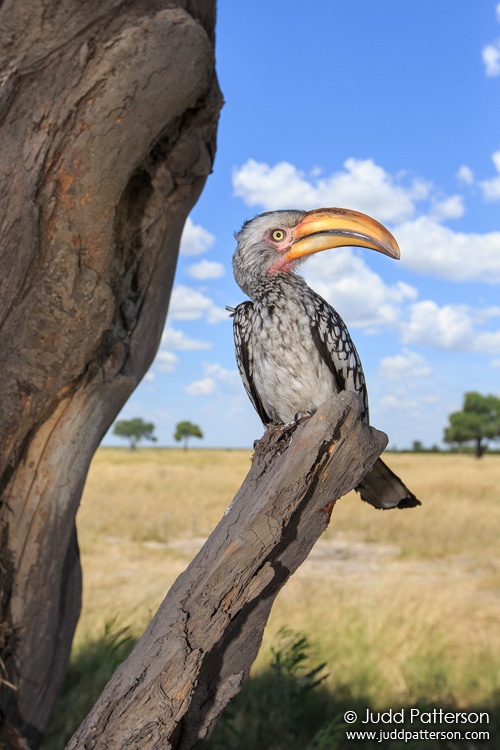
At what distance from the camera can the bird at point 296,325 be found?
3.11 meters

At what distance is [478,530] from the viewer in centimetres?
1664

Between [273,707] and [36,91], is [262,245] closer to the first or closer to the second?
[36,91]

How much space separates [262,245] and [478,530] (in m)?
14.8

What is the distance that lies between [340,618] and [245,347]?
558cm

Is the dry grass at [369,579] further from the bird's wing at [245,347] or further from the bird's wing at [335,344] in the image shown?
the bird's wing at [335,344]

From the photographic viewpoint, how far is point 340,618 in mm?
8094

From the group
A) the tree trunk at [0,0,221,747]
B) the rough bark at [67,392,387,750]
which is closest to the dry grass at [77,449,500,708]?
the tree trunk at [0,0,221,747]

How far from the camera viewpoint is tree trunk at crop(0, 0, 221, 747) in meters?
3.60

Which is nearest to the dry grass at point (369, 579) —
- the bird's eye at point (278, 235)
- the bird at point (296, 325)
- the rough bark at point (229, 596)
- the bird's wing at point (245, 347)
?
the bird's wing at point (245, 347)

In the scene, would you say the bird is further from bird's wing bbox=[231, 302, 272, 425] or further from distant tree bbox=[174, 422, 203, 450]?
distant tree bbox=[174, 422, 203, 450]

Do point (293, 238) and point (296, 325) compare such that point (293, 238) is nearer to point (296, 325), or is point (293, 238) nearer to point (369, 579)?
point (296, 325)

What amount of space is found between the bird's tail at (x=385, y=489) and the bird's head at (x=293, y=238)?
93cm

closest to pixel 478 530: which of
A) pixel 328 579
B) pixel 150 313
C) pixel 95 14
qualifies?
pixel 328 579

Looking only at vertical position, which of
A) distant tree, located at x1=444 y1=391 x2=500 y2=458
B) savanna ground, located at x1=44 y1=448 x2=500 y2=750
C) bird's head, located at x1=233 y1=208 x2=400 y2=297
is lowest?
savanna ground, located at x1=44 y1=448 x2=500 y2=750
